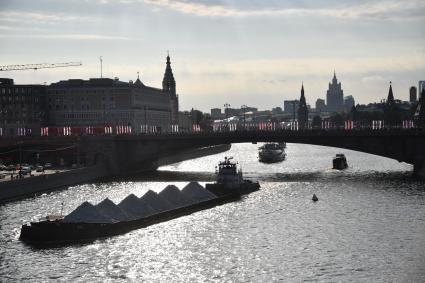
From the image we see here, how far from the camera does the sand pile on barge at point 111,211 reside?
3425 inches

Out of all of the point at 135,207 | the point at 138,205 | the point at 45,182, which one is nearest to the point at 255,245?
the point at 135,207

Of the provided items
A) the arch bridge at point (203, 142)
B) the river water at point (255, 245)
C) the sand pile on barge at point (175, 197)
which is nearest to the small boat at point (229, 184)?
the river water at point (255, 245)

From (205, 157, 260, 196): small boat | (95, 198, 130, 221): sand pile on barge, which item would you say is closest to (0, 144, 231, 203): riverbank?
(205, 157, 260, 196): small boat

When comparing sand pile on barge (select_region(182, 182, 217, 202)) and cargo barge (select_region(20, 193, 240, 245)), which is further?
sand pile on barge (select_region(182, 182, 217, 202))

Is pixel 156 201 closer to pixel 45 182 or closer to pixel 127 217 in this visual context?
pixel 127 217

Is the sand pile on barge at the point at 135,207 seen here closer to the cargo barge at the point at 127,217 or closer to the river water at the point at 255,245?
the cargo barge at the point at 127,217

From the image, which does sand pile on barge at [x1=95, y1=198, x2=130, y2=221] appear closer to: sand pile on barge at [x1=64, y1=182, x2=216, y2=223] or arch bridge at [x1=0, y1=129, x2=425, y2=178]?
sand pile on barge at [x1=64, y1=182, x2=216, y2=223]

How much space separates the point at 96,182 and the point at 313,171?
154ft

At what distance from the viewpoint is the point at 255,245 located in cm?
7781

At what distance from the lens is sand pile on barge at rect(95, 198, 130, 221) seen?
87.0 metres

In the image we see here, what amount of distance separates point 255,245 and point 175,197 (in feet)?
88.7

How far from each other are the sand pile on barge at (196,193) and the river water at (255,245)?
12.2 ft

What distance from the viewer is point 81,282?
212 feet

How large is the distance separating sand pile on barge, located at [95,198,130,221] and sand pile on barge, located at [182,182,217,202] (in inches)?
688
